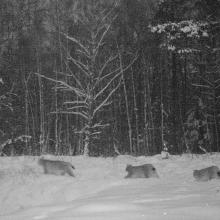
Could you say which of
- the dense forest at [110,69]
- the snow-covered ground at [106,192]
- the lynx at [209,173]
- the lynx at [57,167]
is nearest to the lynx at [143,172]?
the snow-covered ground at [106,192]

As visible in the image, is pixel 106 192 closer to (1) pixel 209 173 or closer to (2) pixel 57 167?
(1) pixel 209 173

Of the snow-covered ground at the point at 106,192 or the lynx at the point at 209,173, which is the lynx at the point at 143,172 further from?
the lynx at the point at 209,173

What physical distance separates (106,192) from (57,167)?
447 centimetres

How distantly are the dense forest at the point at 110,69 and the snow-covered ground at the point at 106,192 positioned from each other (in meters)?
8.27

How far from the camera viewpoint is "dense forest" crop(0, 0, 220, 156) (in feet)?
85.1

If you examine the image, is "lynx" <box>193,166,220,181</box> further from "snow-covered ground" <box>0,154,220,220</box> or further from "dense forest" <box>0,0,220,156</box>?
"dense forest" <box>0,0,220,156</box>

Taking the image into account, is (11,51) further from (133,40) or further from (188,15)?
(188,15)

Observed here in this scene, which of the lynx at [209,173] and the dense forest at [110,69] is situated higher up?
the dense forest at [110,69]

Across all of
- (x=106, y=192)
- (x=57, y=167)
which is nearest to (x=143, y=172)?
(x=57, y=167)

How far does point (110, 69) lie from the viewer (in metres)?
32.5

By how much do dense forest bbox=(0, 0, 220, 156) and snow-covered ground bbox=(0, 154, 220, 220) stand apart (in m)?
8.27

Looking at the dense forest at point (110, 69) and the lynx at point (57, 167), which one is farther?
the dense forest at point (110, 69)

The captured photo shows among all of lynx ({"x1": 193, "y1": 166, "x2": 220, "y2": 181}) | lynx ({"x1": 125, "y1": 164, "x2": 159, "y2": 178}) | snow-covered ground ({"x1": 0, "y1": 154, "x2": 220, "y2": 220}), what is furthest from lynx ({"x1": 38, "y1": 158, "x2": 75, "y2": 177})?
lynx ({"x1": 193, "y1": 166, "x2": 220, "y2": 181})

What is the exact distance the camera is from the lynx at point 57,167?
48.3 feet
